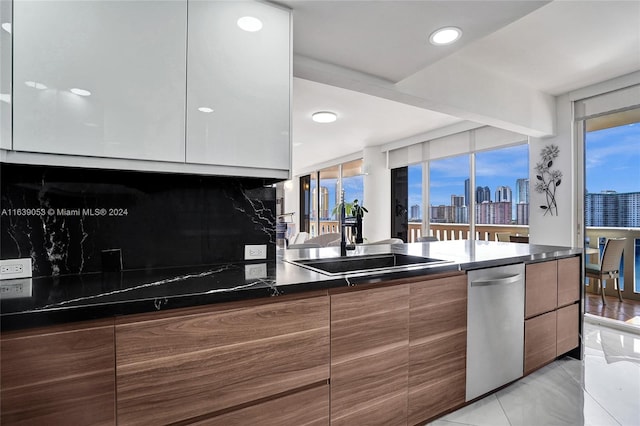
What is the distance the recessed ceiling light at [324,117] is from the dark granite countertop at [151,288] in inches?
121

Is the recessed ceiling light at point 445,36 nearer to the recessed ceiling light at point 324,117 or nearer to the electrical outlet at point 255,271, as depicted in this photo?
the electrical outlet at point 255,271

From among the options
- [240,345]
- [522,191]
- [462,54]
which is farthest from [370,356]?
[522,191]

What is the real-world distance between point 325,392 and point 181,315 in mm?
667

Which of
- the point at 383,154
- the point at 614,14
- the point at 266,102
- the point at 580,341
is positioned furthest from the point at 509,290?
the point at 383,154

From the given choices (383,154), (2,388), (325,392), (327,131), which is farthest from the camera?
(383,154)

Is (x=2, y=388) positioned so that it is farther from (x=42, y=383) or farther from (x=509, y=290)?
(x=509, y=290)

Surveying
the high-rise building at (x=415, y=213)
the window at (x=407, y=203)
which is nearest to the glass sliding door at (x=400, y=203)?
the window at (x=407, y=203)

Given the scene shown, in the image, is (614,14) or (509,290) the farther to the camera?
(614,14)

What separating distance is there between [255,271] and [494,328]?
143 centimetres

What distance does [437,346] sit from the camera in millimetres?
1623

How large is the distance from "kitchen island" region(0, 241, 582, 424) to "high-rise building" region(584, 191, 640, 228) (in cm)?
271

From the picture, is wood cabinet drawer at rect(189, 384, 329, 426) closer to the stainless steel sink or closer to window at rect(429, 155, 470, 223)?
the stainless steel sink

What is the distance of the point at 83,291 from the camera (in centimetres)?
105

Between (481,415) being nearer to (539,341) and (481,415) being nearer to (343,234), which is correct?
(539,341)
